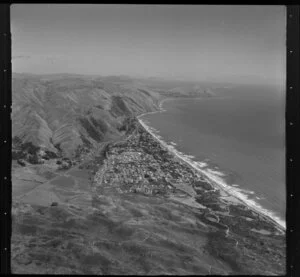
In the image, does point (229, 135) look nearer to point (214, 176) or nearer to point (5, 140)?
point (214, 176)

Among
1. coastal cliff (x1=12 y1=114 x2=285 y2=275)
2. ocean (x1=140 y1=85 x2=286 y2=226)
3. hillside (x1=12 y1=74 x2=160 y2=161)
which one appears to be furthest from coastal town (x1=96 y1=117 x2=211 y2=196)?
hillside (x1=12 y1=74 x2=160 y2=161)

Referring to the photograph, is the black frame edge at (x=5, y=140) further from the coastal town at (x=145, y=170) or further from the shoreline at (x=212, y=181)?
the shoreline at (x=212, y=181)

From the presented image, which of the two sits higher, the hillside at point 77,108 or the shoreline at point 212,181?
the hillside at point 77,108
